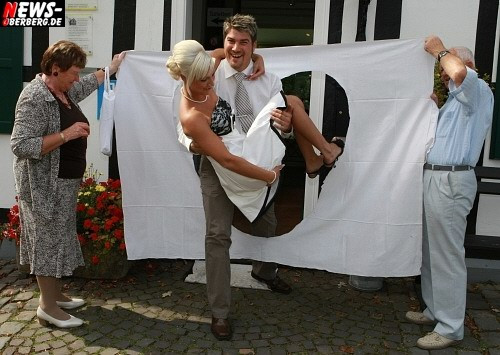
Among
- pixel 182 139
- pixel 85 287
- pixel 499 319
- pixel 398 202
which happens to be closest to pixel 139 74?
pixel 182 139

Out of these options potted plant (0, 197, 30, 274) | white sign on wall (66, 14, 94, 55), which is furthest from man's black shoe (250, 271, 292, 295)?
white sign on wall (66, 14, 94, 55)

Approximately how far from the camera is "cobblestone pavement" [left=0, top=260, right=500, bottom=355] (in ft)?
11.4

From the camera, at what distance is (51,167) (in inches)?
141

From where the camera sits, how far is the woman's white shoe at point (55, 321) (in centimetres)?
367

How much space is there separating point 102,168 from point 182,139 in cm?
189

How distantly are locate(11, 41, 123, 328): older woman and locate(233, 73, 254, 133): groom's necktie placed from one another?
1001 millimetres

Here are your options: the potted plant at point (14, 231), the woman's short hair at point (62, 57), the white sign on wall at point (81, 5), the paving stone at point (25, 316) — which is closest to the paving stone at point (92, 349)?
the paving stone at point (25, 316)

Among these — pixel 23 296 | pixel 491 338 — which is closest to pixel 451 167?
pixel 491 338

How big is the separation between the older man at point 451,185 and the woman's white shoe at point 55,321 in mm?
2244

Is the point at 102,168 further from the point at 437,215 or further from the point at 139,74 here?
the point at 437,215

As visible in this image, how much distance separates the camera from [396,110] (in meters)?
3.64

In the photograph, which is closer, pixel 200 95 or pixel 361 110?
pixel 200 95

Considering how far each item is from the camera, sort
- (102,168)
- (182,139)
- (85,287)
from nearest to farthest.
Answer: (182,139), (85,287), (102,168)

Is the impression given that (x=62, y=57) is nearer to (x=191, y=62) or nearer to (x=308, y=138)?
(x=191, y=62)
